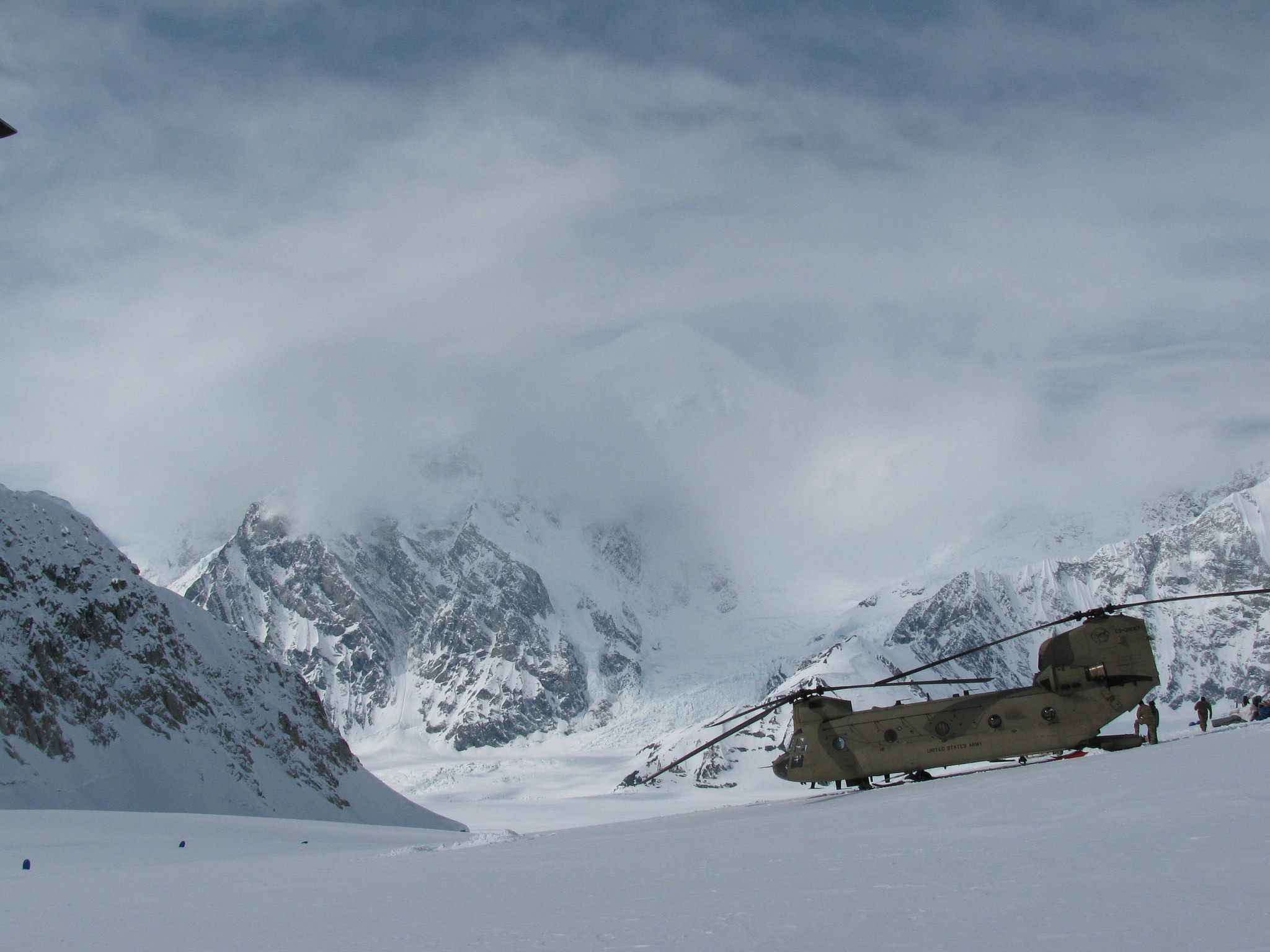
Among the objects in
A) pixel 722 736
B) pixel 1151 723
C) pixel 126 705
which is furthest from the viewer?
pixel 126 705

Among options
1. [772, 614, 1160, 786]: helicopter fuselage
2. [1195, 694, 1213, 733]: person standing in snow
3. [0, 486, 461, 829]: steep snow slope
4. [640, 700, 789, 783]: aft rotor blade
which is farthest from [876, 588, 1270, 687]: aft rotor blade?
[0, 486, 461, 829]: steep snow slope

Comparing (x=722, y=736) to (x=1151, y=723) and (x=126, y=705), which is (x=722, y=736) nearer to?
(x=1151, y=723)

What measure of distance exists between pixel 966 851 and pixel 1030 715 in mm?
A: 23087

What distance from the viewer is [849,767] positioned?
3709 cm

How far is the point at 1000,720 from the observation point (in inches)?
1421

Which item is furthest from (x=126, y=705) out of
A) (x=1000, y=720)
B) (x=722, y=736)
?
(x=1000, y=720)

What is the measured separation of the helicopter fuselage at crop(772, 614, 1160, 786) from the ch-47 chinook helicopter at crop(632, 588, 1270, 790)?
3 centimetres

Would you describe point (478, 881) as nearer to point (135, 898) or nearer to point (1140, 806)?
point (135, 898)

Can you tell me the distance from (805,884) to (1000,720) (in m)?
25.2

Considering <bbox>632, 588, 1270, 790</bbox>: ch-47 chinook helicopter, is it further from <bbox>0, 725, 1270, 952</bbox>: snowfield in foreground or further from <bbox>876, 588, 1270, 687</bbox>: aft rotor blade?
<bbox>0, 725, 1270, 952</bbox>: snowfield in foreground

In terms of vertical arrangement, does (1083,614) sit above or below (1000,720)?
above

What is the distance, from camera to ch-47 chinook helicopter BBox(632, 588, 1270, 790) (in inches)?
1415

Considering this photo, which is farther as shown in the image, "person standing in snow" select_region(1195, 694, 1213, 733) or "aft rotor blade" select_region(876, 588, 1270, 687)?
"person standing in snow" select_region(1195, 694, 1213, 733)

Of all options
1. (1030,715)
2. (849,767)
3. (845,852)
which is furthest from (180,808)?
(845,852)
